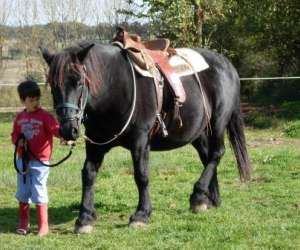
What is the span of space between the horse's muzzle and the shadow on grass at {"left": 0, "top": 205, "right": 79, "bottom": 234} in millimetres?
1282

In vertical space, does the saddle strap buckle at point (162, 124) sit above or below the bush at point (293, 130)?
above

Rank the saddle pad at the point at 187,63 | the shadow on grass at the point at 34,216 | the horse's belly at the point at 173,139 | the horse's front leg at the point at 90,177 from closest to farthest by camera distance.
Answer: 1. the horse's front leg at the point at 90,177
2. the shadow on grass at the point at 34,216
3. the horse's belly at the point at 173,139
4. the saddle pad at the point at 187,63

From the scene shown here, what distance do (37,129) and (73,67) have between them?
0.82 m

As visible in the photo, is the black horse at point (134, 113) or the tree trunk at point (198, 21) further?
the tree trunk at point (198, 21)

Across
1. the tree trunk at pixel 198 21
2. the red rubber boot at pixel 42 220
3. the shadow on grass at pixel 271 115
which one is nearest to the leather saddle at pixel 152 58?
the red rubber boot at pixel 42 220

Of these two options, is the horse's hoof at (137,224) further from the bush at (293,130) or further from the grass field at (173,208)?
the bush at (293,130)

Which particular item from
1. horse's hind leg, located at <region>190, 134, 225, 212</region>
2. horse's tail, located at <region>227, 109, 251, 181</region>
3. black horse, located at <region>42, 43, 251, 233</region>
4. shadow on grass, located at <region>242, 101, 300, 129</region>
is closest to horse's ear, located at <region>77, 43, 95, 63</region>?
black horse, located at <region>42, 43, 251, 233</region>

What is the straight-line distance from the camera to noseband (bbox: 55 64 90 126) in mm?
4766

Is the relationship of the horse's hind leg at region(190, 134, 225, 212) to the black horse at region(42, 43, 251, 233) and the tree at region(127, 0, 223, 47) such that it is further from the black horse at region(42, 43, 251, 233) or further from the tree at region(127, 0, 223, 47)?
the tree at region(127, 0, 223, 47)

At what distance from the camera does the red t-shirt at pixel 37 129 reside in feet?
17.5

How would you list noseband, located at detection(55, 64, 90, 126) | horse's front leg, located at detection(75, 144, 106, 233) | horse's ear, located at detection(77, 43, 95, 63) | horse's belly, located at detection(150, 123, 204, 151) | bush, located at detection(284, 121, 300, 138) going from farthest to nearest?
1. bush, located at detection(284, 121, 300, 138)
2. horse's belly, located at detection(150, 123, 204, 151)
3. horse's front leg, located at detection(75, 144, 106, 233)
4. horse's ear, located at detection(77, 43, 95, 63)
5. noseband, located at detection(55, 64, 90, 126)

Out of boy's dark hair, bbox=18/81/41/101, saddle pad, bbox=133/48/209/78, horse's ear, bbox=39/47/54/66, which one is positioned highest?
horse's ear, bbox=39/47/54/66

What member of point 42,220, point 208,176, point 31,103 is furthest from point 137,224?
point 31,103

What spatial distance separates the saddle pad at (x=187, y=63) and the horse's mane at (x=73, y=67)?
4.03 feet
